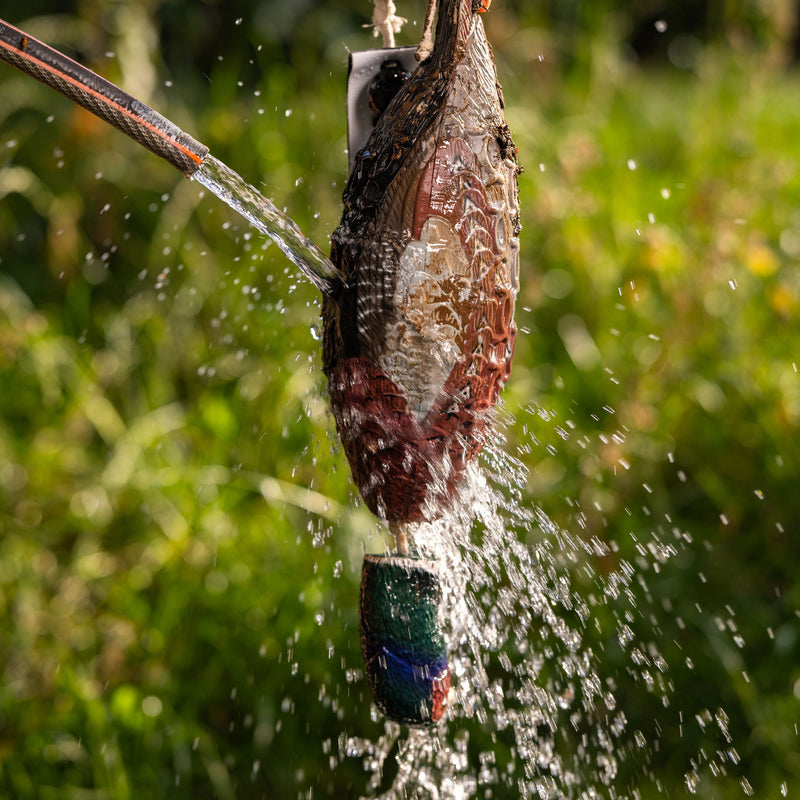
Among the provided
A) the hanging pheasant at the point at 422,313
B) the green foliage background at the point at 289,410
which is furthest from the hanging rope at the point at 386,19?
the green foliage background at the point at 289,410

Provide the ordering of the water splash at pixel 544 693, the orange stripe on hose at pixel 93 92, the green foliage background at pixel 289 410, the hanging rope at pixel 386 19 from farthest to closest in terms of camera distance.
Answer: the green foliage background at pixel 289 410 < the water splash at pixel 544 693 < the hanging rope at pixel 386 19 < the orange stripe on hose at pixel 93 92

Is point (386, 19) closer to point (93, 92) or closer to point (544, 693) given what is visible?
point (93, 92)

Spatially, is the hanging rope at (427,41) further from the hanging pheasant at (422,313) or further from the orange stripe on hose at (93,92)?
the orange stripe on hose at (93,92)

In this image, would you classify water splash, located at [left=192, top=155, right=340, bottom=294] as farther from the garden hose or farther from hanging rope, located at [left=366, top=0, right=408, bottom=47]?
hanging rope, located at [left=366, top=0, right=408, bottom=47]

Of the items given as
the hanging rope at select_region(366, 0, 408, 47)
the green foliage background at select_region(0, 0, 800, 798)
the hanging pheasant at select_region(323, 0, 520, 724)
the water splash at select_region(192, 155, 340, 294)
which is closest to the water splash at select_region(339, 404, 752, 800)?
the green foliage background at select_region(0, 0, 800, 798)

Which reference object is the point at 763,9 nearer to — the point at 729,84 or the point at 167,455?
the point at 729,84

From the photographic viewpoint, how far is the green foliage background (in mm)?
1719

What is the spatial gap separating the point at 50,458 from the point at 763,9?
2.64 m

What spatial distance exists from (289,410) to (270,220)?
127 centimetres

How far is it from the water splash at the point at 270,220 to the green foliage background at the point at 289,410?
201 millimetres

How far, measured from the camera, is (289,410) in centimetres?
207

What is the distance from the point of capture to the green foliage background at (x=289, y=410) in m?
1.72

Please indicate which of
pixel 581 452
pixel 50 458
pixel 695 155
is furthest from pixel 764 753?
pixel 695 155

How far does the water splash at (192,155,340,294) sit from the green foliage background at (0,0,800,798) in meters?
0.20
